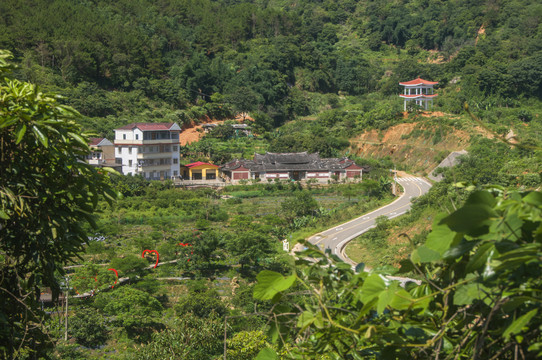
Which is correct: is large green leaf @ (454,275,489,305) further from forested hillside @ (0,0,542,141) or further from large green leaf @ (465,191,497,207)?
forested hillside @ (0,0,542,141)

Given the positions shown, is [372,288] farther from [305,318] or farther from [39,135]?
[39,135]

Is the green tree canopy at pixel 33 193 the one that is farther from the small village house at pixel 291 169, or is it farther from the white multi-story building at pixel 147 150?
the white multi-story building at pixel 147 150

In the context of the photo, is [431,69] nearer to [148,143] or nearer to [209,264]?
[148,143]

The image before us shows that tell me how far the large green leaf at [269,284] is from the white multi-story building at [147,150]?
18.6 metres

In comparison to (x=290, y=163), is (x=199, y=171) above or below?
below

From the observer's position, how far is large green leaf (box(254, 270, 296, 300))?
38.0 inches

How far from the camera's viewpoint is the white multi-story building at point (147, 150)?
62.8 ft

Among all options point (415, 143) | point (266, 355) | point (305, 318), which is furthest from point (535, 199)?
point (415, 143)

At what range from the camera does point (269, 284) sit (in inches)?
38.4

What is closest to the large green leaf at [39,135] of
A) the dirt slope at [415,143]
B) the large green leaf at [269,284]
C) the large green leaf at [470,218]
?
the large green leaf at [269,284]

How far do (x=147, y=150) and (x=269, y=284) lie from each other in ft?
62.4

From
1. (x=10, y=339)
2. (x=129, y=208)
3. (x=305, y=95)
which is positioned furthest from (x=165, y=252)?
(x=305, y=95)

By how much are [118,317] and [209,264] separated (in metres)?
2.84

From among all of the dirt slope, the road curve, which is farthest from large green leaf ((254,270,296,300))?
the dirt slope
